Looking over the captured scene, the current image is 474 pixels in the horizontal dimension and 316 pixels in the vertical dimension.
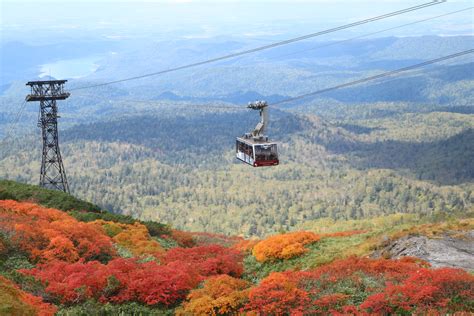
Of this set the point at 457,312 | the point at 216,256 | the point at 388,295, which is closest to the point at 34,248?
the point at 216,256

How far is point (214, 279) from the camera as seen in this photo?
25844 millimetres

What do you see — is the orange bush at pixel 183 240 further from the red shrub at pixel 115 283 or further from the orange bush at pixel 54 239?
the red shrub at pixel 115 283

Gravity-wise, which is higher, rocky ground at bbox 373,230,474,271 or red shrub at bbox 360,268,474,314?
red shrub at bbox 360,268,474,314

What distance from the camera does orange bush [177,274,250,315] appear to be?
23.1m

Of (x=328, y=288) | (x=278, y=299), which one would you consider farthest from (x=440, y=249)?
(x=278, y=299)

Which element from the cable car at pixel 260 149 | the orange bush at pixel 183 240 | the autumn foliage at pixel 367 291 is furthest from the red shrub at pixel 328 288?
the orange bush at pixel 183 240

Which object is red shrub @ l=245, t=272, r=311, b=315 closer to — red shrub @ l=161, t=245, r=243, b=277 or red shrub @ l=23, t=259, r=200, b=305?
red shrub @ l=23, t=259, r=200, b=305

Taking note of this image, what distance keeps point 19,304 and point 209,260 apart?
47.8 ft

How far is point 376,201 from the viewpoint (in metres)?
200

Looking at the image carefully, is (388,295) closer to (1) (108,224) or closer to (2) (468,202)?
(1) (108,224)

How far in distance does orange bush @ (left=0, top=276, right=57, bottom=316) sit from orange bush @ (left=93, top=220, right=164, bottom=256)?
50.9 feet

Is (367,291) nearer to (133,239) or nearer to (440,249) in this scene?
(440,249)

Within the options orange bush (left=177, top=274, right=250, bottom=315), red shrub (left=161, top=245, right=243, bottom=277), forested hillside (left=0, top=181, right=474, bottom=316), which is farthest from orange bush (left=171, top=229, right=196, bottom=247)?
orange bush (left=177, top=274, right=250, bottom=315)

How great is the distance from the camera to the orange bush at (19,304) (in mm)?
18016
